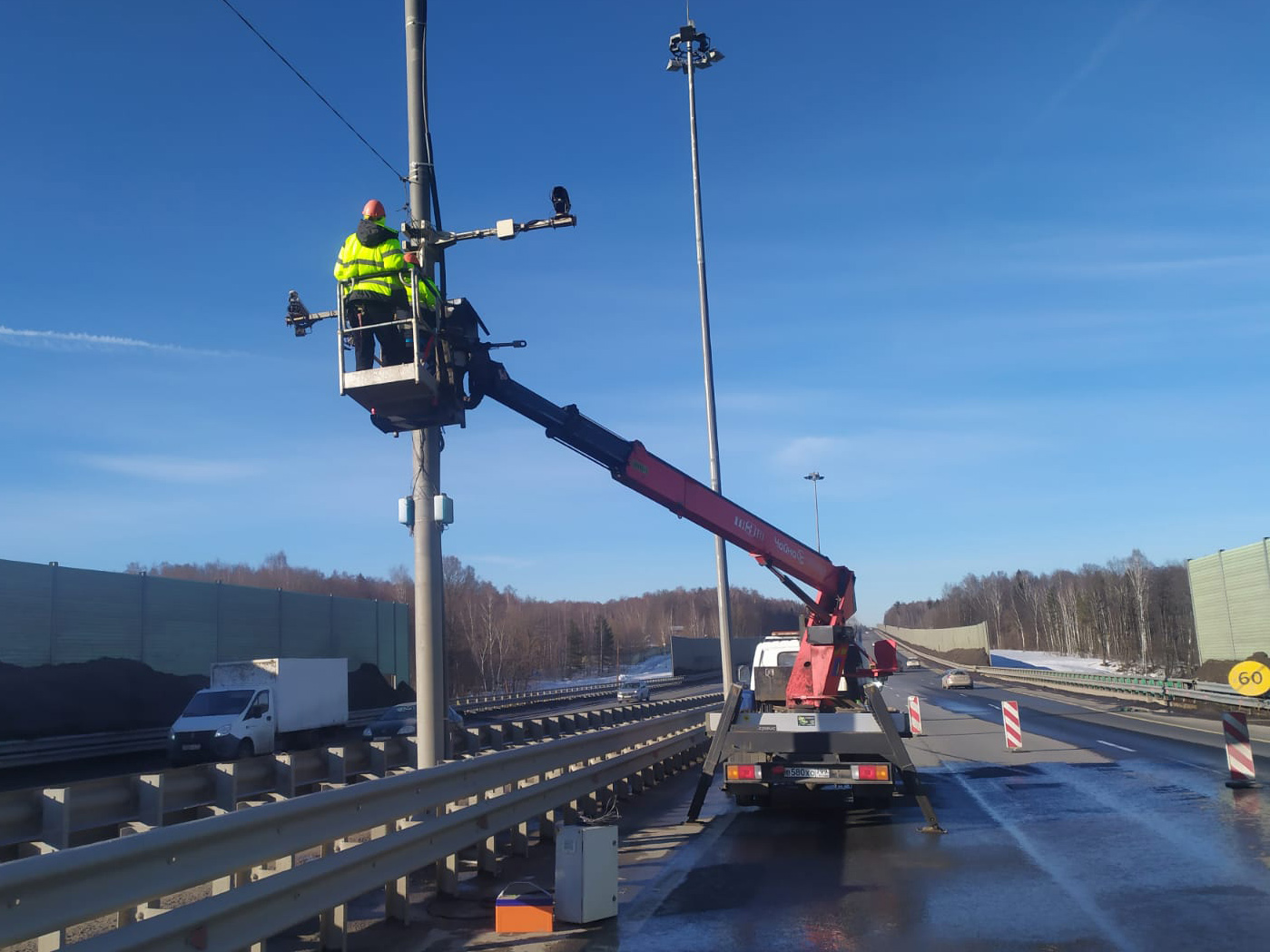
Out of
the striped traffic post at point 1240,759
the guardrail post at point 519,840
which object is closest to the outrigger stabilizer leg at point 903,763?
the guardrail post at point 519,840

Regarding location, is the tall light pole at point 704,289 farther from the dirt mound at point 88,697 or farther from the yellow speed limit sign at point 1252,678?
the dirt mound at point 88,697

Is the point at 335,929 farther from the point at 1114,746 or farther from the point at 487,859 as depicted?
the point at 1114,746

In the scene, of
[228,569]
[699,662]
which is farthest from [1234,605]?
[228,569]

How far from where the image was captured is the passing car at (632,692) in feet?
184

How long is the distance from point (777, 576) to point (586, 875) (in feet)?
26.6

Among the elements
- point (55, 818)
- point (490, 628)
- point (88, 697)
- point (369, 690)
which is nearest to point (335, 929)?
point (55, 818)

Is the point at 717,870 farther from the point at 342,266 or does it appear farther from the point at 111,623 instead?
the point at 111,623

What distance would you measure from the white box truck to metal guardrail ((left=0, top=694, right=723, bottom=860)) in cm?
1454

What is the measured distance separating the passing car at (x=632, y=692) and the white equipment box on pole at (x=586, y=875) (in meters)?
46.7

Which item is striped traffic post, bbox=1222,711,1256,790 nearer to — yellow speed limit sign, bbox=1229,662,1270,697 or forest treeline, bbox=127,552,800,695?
yellow speed limit sign, bbox=1229,662,1270,697

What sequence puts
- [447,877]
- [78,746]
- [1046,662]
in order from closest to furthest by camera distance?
[447,877]
[78,746]
[1046,662]

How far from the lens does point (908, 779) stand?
37.3ft

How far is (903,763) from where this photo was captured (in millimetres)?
11492

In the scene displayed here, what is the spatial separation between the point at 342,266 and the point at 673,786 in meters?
10.2
